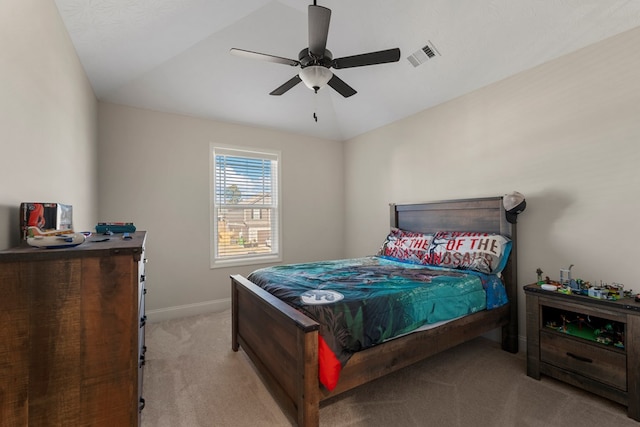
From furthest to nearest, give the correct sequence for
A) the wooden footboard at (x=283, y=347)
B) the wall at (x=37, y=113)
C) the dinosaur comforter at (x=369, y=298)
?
the dinosaur comforter at (x=369, y=298) → the wooden footboard at (x=283, y=347) → the wall at (x=37, y=113)

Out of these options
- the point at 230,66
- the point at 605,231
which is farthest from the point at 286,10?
the point at 605,231

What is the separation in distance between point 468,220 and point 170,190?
3.55m

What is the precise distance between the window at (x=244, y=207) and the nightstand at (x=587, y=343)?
10.4 ft

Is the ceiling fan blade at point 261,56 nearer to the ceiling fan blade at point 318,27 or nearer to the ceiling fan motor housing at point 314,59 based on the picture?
the ceiling fan motor housing at point 314,59

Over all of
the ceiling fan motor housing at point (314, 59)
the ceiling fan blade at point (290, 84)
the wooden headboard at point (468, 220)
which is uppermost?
the ceiling fan blade at point (290, 84)

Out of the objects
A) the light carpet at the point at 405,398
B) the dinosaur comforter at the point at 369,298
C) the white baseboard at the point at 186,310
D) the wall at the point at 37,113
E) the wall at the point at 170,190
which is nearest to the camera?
the wall at the point at 37,113

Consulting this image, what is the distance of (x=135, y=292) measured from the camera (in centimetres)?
115

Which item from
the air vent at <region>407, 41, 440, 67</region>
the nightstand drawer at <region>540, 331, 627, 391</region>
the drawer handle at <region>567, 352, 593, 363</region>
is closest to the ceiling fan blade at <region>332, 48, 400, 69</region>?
the air vent at <region>407, 41, 440, 67</region>

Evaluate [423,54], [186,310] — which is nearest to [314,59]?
[423,54]

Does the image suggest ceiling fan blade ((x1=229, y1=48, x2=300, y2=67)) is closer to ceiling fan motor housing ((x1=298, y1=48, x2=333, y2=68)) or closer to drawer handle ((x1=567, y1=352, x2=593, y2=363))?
ceiling fan motor housing ((x1=298, y1=48, x2=333, y2=68))

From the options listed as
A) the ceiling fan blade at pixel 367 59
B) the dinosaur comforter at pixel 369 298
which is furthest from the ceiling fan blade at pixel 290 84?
the dinosaur comforter at pixel 369 298

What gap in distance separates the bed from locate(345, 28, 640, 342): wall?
0.60 feet

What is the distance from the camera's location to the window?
155 inches

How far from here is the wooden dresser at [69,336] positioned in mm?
978
